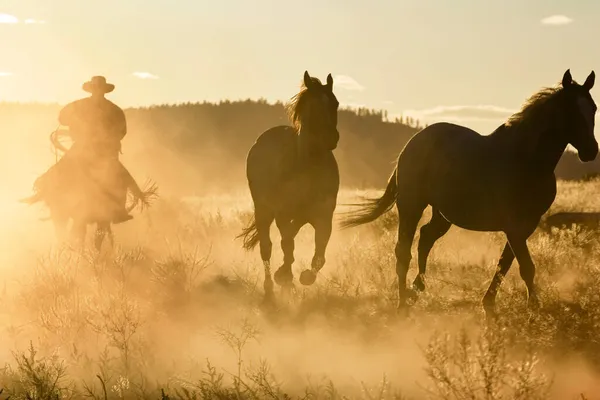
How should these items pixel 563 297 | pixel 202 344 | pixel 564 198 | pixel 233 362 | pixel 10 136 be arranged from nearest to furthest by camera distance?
pixel 233 362 → pixel 202 344 → pixel 563 297 → pixel 564 198 → pixel 10 136

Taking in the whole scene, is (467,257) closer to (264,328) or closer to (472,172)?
(472,172)

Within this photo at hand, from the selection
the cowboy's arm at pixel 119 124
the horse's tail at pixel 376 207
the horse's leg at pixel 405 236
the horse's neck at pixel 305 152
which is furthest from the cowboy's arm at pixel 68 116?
the horse's leg at pixel 405 236

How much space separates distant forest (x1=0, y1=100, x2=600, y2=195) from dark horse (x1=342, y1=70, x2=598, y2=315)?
57.0 meters

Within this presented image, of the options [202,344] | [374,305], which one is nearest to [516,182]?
[374,305]

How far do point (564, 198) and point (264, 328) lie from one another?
15428mm

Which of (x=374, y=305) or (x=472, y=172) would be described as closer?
(x=472, y=172)

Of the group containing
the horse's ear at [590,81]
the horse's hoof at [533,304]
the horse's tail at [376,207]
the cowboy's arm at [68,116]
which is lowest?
the horse's hoof at [533,304]

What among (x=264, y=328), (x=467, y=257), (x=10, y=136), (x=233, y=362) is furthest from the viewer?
(x=10, y=136)

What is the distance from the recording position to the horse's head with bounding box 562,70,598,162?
20.8ft

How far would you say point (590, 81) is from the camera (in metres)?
6.43

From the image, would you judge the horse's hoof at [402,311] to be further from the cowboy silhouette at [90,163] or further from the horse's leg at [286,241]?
the cowboy silhouette at [90,163]

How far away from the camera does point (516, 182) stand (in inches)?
262

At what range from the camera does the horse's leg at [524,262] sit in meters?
6.55

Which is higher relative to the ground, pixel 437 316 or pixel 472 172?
pixel 472 172
